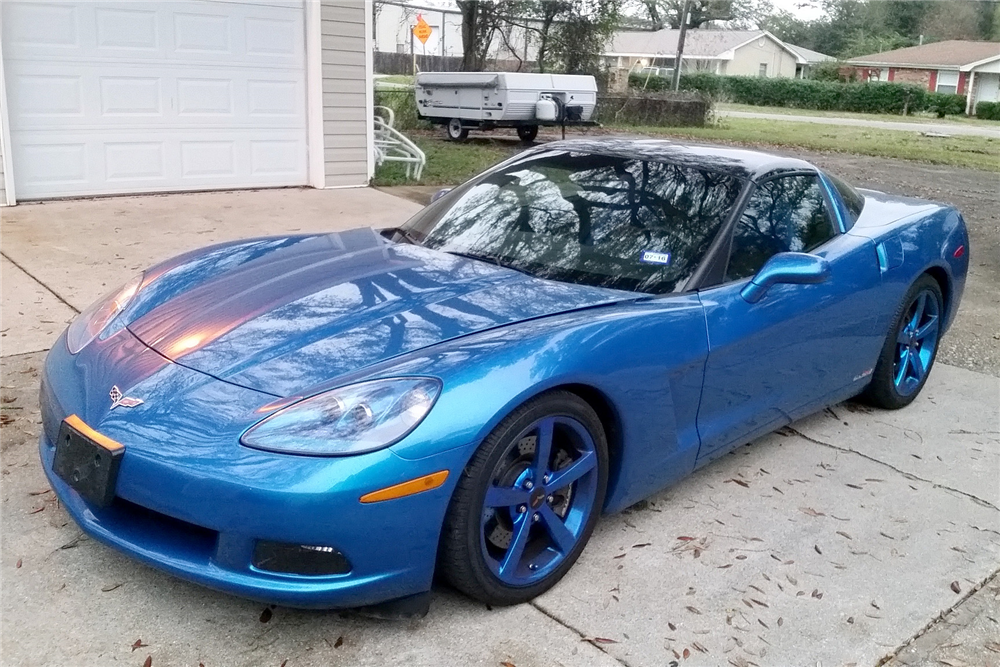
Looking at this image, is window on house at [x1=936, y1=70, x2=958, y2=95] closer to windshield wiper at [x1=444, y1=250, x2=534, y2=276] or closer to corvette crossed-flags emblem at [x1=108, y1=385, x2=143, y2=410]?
windshield wiper at [x1=444, y1=250, x2=534, y2=276]

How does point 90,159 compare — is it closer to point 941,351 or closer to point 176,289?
point 176,289

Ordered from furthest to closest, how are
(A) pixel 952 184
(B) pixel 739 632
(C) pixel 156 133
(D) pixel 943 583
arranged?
1. (A) pixel 952 184
2. (C) pixel 156 133
3. (D) pixel 943 583
4. (B) pixel 739 632

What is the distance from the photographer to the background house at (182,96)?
8.37 m

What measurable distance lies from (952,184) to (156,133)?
12.1 meters

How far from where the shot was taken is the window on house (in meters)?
59.4

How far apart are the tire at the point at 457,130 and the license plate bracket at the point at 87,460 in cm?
1685

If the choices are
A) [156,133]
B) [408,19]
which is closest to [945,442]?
[156,133]

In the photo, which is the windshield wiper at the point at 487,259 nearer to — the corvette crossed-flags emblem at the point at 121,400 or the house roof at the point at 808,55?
the corvette crossed-flags emblem at the point at 121,400

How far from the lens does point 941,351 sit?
5965mm

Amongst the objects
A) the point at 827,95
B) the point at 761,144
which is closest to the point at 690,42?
the point at 827,95

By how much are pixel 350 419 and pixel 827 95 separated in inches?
1991

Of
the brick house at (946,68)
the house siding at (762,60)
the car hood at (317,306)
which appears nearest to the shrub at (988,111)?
the brick house at (946,68)

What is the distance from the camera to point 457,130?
1912 centimetres

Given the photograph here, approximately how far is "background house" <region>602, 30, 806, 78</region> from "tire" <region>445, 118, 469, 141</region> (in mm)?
45579
